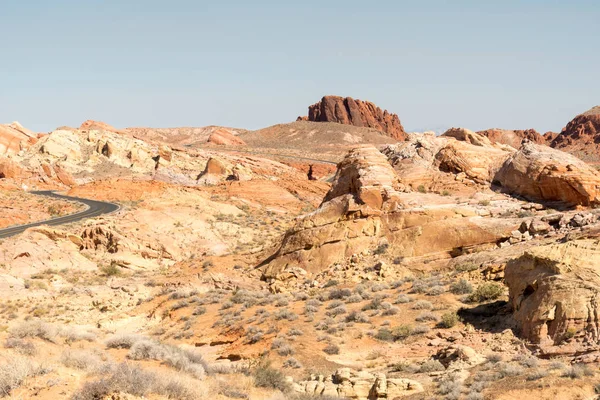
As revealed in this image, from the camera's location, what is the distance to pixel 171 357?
12.9m

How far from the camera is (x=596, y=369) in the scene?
11789 mm

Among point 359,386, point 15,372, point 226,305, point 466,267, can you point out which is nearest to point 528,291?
point 359,386

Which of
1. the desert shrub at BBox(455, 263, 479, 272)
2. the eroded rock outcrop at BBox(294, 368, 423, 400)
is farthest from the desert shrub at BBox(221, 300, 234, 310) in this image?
the eroded rock outcrop at BBox(294, 368, 423, 400)

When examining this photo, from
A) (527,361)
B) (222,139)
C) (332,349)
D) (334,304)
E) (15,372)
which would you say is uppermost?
(222,139)

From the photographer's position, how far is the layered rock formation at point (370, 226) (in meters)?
24.3

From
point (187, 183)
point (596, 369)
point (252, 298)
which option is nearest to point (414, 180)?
point (252, 298)

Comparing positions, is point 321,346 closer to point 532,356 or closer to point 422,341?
point 422,341

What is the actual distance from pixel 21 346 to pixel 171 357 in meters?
2.96

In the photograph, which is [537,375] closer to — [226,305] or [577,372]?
[577,372]

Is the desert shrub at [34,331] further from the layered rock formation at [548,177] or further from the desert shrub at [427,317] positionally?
the layered rock formation at [548,177]

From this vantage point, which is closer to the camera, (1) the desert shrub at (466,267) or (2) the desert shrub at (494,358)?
(2) the desert shrub at (494,358)

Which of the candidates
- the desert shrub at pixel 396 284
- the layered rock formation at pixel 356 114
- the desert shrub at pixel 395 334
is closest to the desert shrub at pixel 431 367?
the desert shrub at pixel 395 334

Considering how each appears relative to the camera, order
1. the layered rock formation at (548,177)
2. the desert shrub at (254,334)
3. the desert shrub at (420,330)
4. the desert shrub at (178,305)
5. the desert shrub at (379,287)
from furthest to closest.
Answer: the layered rock formation at (548,177) → the desert shrub at (178,305) → the desert shrub at (379,287) → the desert shrub at (254,334) → the desert shrub at (420,330)

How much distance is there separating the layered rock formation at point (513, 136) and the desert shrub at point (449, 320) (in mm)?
150441
